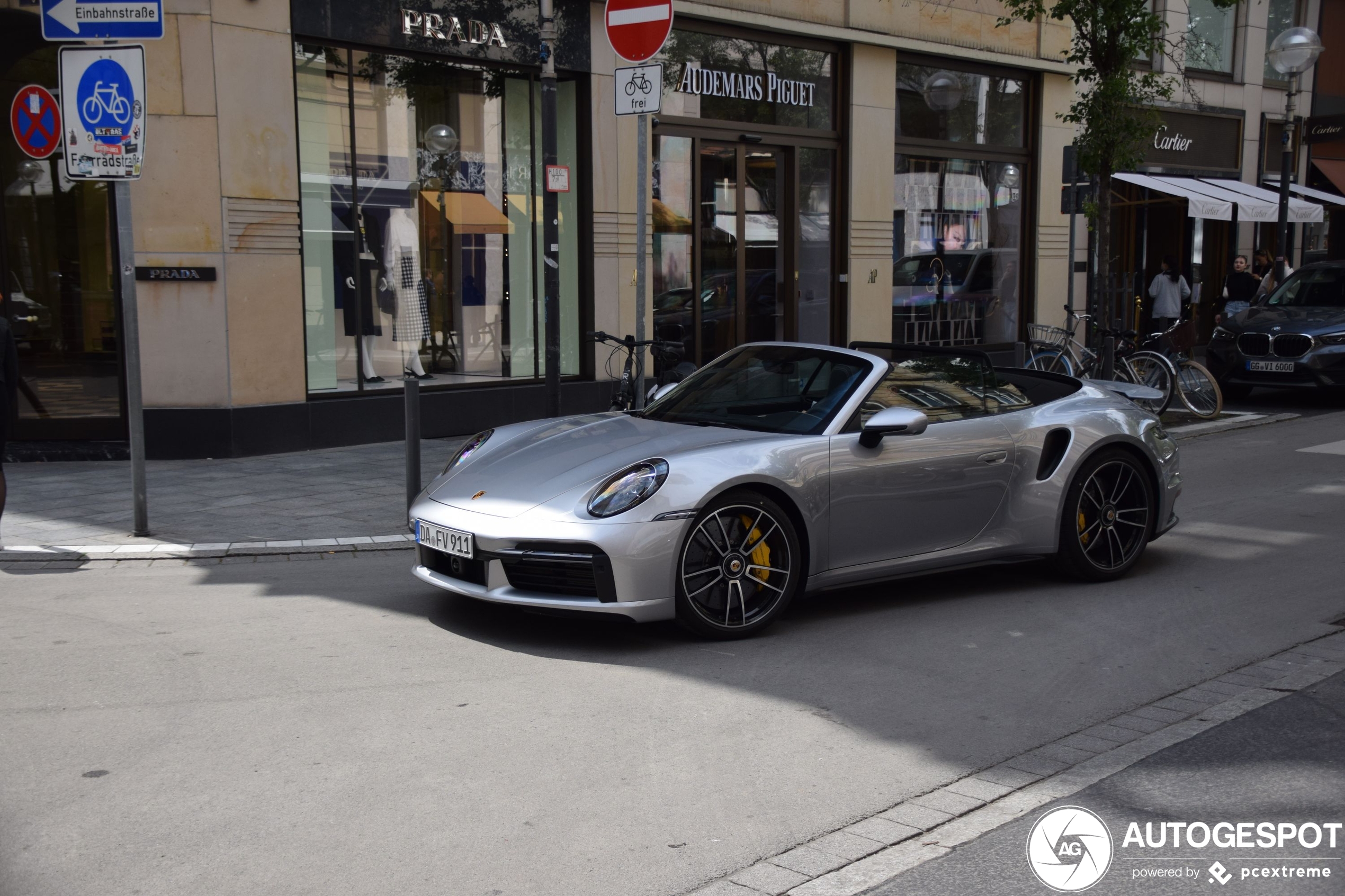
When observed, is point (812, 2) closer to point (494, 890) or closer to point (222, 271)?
point (222, 271)

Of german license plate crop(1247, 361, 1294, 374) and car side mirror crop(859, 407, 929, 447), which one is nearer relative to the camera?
car side mirror crop(859, 407, 929, 447)

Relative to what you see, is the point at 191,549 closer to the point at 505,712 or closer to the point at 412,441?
the point at 412,441

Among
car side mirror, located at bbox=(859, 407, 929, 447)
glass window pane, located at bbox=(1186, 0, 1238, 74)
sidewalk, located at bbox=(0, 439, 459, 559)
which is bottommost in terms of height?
sidewalk, located at bbox=(0, 439, 459, 559)

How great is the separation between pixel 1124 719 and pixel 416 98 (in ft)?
32.9

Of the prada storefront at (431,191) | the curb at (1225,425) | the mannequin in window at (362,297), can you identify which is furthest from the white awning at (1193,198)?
the mannequin in window at (362,297)

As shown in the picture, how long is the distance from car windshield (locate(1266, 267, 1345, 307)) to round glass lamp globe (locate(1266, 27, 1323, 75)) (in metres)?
2.77

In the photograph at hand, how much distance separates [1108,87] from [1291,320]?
4.16 metres

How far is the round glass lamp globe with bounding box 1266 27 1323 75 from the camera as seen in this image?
17062 mm

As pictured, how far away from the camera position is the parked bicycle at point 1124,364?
14219mm

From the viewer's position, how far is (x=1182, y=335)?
14812 millimetres

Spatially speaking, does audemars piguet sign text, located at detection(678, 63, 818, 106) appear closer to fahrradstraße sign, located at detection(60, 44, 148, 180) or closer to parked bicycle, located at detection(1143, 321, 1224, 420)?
parked bicycle, located at detection(1143, 321, 1224, 420)

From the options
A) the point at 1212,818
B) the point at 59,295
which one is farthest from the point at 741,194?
the point at 1212,818

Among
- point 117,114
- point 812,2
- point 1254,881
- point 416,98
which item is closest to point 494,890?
point 1254,881

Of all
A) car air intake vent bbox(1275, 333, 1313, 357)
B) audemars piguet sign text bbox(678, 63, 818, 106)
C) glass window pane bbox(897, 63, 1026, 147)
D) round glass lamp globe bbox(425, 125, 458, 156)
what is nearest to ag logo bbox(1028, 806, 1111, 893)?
round glass lamp globe bbox(425, 125, 458, 156)
